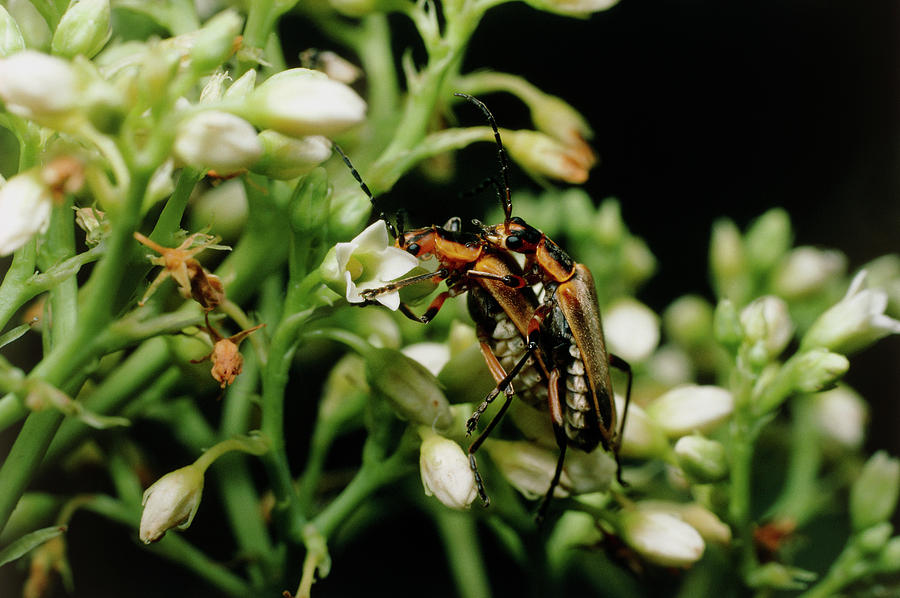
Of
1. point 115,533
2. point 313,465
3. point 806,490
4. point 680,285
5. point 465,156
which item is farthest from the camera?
point 680,285

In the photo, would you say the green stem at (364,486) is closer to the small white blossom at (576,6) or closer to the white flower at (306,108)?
the white flower at (306,108)

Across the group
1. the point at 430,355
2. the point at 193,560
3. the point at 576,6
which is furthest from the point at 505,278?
the point at 193,560

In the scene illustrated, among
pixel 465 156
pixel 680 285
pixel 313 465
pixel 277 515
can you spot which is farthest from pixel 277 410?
pixel 680 285

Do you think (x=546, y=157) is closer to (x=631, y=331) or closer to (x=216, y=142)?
(x=631, y=331)

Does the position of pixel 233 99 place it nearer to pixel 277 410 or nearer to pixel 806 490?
Result: pixel 277 410

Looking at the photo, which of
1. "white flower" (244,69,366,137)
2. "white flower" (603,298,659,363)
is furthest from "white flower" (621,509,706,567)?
"white flower" (244,69,366,137)

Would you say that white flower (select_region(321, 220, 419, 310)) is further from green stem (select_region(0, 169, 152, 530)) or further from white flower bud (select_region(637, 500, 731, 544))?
white flower bud (select_region(637, 500, 731, 544))
